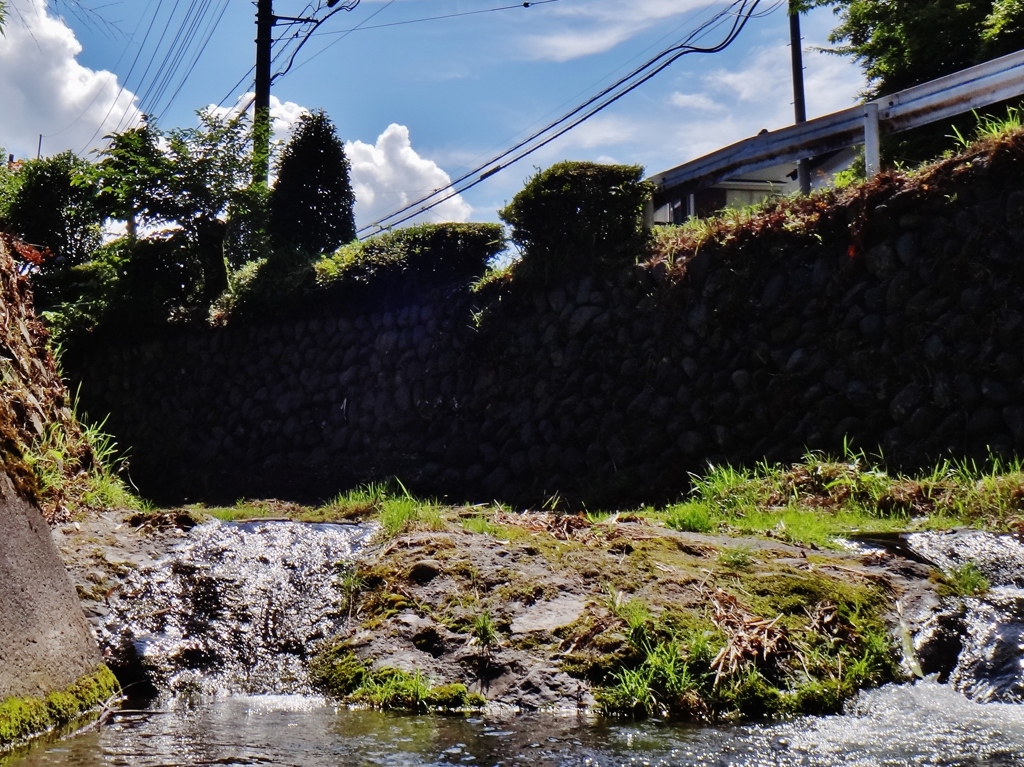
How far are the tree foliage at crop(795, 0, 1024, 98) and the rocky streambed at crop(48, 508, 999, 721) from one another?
8.44 metres

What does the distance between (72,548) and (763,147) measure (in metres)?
7.48

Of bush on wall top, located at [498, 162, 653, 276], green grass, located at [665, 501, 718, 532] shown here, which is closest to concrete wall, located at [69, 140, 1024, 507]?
bush on wall top, located at [498, 162, 653, 276]

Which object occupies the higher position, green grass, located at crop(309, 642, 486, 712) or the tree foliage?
the tree foliage

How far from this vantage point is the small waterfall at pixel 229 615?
11.4 ft

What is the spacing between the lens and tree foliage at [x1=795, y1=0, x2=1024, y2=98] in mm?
10461

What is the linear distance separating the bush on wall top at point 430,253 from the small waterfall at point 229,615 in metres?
7.34

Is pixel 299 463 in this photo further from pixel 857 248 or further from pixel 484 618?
pixel 484 618

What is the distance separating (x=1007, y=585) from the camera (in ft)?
12.9

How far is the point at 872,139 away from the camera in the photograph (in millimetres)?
8156

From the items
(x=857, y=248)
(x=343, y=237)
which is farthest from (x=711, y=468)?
(x=343, y=237)

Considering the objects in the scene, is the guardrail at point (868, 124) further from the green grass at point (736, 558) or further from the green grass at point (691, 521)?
the green grass at point (736, 558)

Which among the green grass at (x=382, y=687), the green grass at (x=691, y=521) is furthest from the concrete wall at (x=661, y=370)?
the green grass at (x=382, y=687)

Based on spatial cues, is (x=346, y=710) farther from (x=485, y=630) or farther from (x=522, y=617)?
(x=522, y=617)

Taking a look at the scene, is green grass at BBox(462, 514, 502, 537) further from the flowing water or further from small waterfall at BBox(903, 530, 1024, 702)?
small waterfall at BBox(903, 530, 1024, 702)
